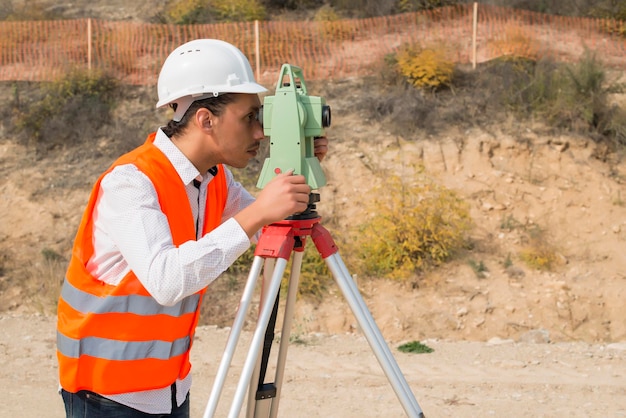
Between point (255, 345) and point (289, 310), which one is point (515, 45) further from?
point (255, 345)

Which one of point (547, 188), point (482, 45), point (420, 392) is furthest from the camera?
point (482, 45)

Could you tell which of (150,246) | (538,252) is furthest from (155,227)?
(538,252)

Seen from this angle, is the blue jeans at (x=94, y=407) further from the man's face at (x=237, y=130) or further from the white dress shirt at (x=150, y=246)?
the man's face at (x=237, y=130)

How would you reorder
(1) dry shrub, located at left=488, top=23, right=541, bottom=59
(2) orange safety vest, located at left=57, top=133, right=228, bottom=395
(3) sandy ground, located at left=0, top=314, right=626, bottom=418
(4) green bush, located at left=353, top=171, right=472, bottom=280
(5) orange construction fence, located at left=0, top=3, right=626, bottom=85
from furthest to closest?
(5) orange construction fence, located at left=0, top=3, right=626, bottom=85 < (1) dry shrub, located at left=488, top=23, right=541, bottom=59 < (4) green bush, located at left=353, top=171, right=472, bottom=280 < (3) sandy ground, located at left=0, top=314, right=626, bottom=418 < (2) orange safety vest, located at left=57, top=133, right=228, bottom=395

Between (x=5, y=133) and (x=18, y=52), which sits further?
(x=18, y=52)

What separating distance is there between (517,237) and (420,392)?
4.20m

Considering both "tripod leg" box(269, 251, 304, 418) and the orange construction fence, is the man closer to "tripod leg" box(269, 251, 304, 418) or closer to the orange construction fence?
"tripod leg" box(269, 251, 304, 418)

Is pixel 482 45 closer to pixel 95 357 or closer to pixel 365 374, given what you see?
pixel 365 374

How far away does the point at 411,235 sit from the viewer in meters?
7.77

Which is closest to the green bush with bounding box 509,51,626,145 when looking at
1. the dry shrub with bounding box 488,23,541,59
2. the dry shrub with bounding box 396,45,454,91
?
the dry shrub with bounding box 488,23,541,59

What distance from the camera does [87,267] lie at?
211cm

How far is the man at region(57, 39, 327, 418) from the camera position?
1.95m

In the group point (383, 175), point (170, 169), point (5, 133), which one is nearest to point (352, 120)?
point (383, 175)

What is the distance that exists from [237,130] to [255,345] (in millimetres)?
586
